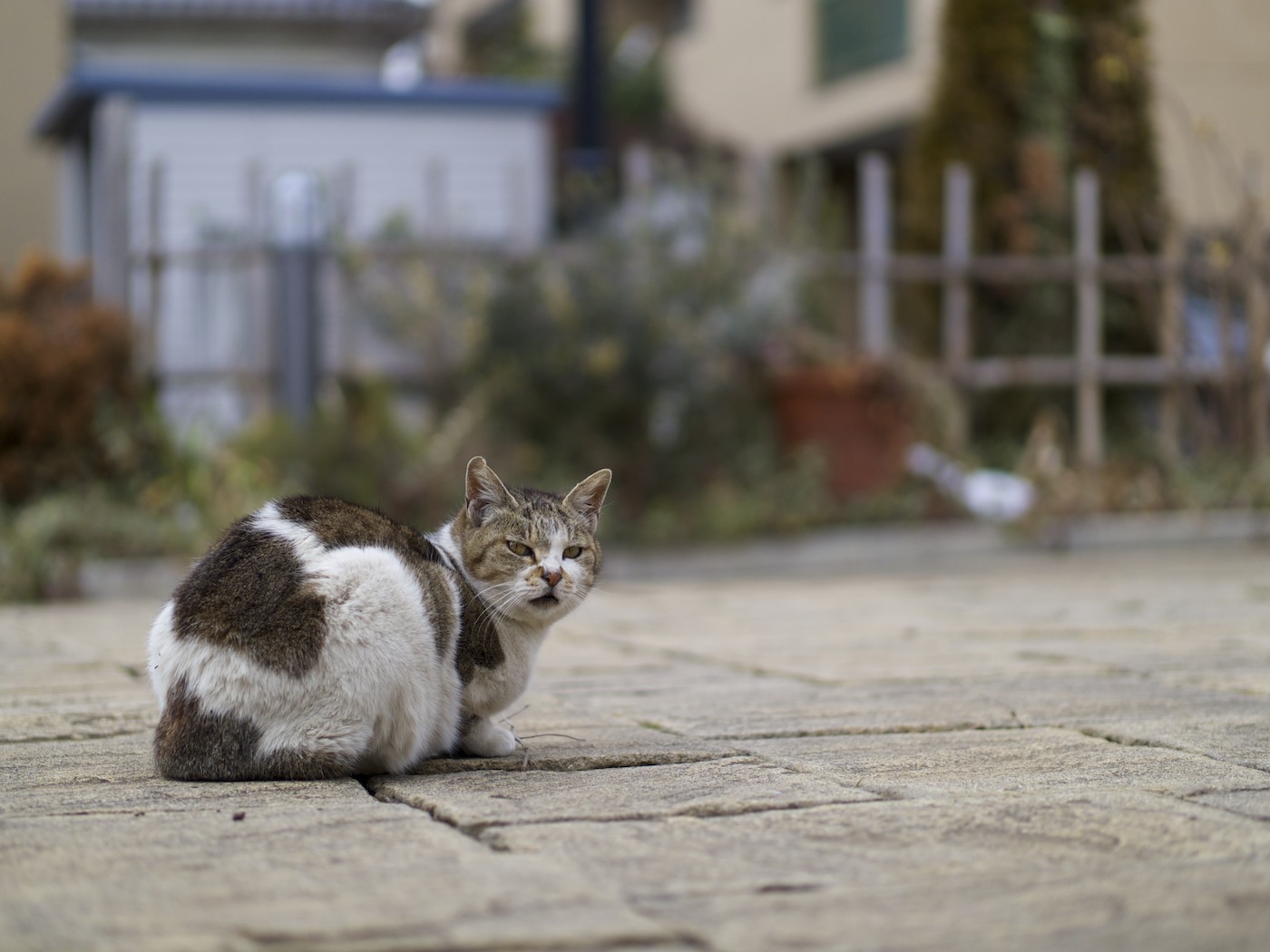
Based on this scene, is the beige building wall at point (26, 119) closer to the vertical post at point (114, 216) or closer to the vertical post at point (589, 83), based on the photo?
the vertical post at point (589, 83)

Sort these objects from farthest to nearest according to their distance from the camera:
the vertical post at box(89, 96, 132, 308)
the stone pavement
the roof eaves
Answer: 1. the roof eaves
2. the vertical post at box(89, 96, 132, 308)
3. the stone pavement

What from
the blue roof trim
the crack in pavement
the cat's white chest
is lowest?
the crack in pavement

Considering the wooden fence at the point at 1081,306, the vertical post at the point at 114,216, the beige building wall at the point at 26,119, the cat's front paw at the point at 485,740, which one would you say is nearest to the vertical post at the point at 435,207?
the wooden fence at the point at 1081,306

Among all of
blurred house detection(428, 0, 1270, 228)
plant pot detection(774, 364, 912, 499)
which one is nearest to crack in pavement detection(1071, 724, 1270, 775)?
plant pot detection(774, 364, 912, 499)

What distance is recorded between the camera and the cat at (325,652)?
265cm

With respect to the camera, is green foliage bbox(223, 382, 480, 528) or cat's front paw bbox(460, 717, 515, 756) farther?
green foliage bbox(223, 382, 480, 528)

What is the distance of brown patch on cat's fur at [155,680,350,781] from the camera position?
2652mm

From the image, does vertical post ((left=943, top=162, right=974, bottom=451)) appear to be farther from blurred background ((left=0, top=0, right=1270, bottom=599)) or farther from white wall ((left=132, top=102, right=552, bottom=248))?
white wall ((left=132, top=102, right=552, bottom=248))

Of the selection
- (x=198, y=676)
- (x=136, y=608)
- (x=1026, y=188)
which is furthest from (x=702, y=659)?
(x=1026, y=188)

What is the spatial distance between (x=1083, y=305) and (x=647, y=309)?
3.06 metres

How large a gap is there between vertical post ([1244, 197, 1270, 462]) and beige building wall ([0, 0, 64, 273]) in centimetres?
978

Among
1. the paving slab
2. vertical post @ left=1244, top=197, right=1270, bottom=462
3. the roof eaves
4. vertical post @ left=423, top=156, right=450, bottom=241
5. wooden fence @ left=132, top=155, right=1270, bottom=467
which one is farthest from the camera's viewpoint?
the roof eaves

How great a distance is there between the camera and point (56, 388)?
7328mm

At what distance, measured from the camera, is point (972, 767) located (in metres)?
2.81
